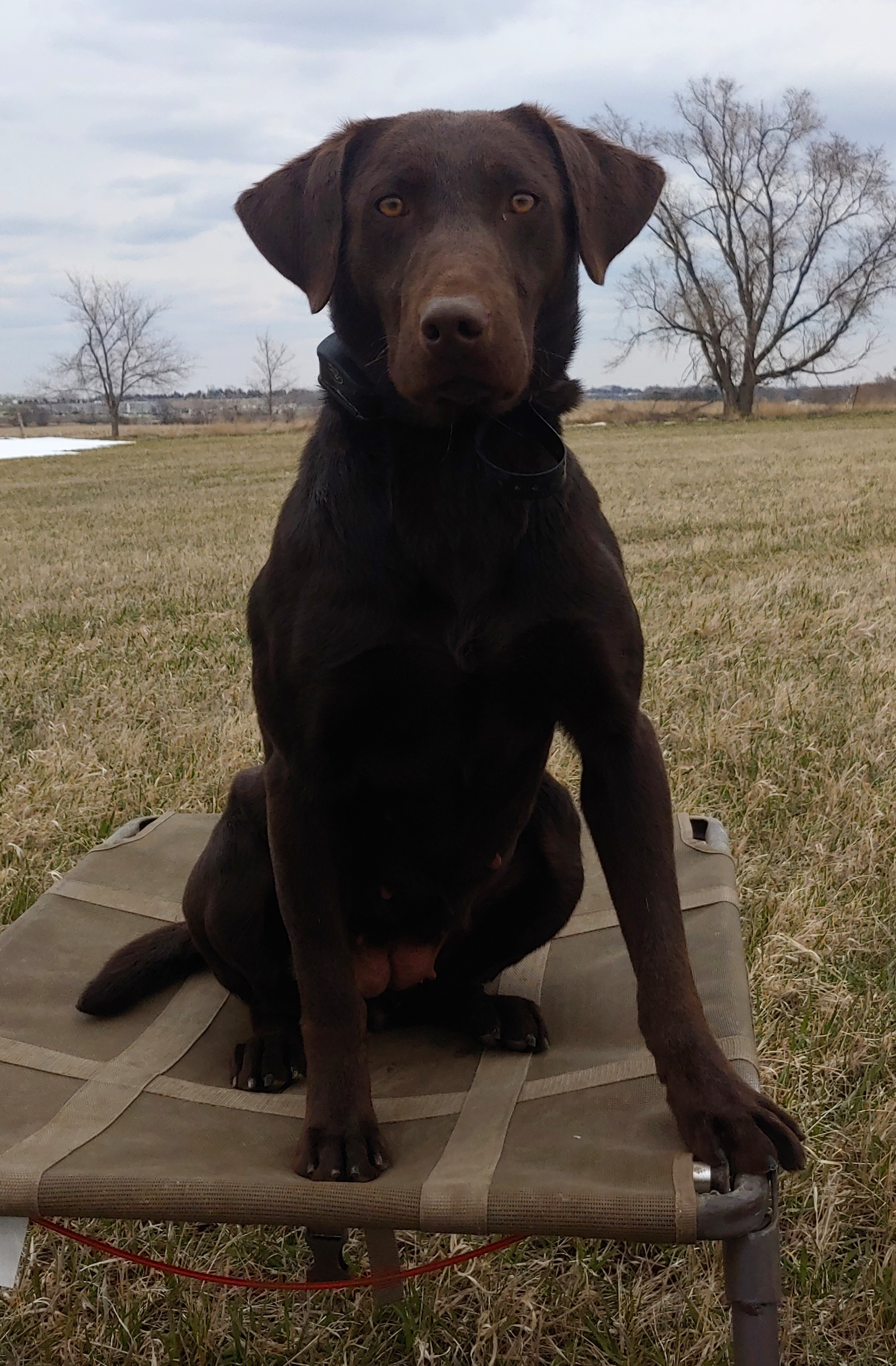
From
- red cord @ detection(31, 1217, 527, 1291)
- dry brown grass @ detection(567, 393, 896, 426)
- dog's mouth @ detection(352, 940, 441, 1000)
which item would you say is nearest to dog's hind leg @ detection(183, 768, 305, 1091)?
dog's mouth @ detection(352, 940, 441, 1000)

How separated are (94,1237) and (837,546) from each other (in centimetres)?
609

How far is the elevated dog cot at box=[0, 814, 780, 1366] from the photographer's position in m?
1.34

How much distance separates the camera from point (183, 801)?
331cm

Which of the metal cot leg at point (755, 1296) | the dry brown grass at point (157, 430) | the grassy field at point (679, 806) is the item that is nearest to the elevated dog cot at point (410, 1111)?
the metal cot leg at point (755, 1296)

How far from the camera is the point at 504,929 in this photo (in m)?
1.98

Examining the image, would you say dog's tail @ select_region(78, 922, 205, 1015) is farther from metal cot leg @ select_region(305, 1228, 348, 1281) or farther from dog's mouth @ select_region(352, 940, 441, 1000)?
metal cot leg @ select_region(305, 1228, 348, 1281)

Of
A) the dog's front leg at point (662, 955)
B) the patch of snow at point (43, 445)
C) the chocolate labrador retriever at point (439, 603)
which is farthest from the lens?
the patch of snow at point (43, 445)

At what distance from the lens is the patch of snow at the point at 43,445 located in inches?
1081

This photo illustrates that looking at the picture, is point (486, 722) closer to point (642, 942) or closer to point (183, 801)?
point (642, 942)

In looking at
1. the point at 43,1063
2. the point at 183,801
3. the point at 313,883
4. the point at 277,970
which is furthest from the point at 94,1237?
the point at 183,801

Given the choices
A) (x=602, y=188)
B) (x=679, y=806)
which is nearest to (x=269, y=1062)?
(x=602, y=188)

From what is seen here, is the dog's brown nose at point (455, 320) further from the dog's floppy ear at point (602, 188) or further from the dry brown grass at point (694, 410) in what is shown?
the dry brown grass at point (694, 410)

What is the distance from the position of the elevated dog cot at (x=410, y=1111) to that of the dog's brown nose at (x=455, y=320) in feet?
3.32

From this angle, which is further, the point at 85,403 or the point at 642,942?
the point at 85,403
